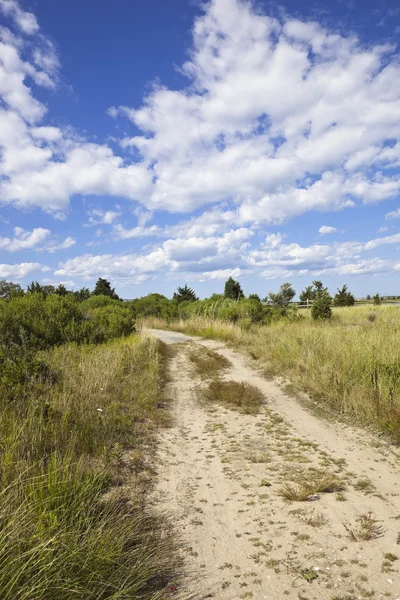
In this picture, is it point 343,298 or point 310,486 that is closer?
point 310,486

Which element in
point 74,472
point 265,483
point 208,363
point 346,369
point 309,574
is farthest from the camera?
point 208,363

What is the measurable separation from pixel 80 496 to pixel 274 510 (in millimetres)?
1967

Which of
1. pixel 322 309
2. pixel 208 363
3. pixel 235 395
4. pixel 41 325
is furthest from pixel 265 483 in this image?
pixel 322 309

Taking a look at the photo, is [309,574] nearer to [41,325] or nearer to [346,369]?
[346,369]

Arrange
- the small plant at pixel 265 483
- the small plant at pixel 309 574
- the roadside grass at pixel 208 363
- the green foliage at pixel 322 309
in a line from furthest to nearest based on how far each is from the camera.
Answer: the green foliage at pixel 322 309
the roadside grass at pixel 208 363
the small plant at pixel 265 483
the small plant at pixel 309 574

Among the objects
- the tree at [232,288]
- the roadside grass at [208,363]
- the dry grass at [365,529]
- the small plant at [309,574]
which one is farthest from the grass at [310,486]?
the tree at [232,288]

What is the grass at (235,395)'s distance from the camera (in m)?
7.68

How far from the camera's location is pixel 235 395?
8227 millimetres

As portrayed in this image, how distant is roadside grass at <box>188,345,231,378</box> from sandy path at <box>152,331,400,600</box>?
4323 millimetres

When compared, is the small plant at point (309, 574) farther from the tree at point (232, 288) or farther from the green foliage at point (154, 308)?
the tree at point (232, 288)

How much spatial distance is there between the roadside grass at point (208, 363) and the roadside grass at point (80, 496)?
3900mm

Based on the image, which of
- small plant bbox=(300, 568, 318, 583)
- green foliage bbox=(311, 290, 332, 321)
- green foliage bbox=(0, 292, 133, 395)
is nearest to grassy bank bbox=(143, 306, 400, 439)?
small plant bbox=(300, 568, 318, 583)

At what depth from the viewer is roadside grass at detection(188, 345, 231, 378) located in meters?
11.1

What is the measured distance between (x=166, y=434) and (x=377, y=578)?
402 cm
